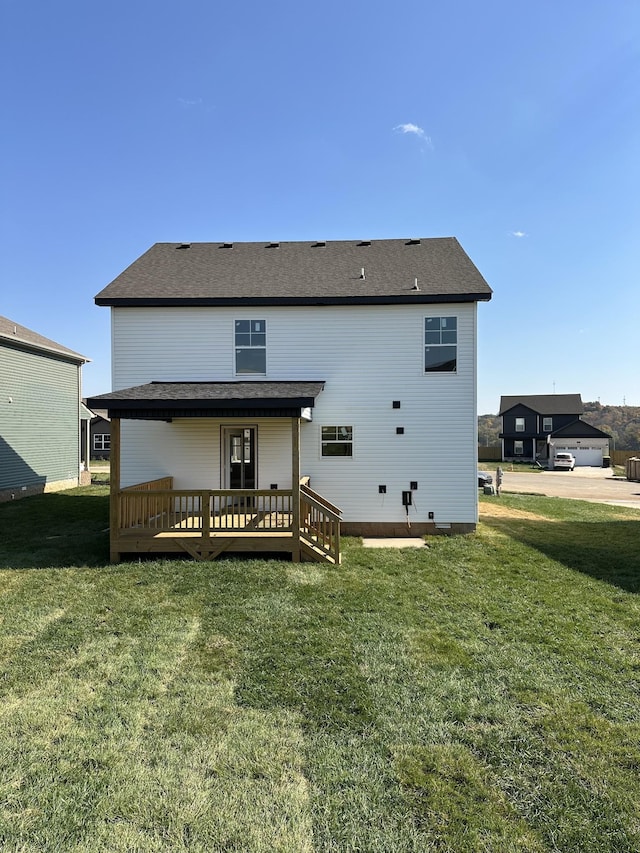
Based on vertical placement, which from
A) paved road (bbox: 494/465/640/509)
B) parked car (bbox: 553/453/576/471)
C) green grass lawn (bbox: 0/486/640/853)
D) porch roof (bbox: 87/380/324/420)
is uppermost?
porch roof (bbox: 87/380/324/420)

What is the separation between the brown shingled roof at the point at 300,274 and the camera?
10.6 metres

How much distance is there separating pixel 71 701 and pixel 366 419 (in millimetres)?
8022

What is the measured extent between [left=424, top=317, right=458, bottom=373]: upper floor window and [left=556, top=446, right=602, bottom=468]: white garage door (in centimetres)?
3579

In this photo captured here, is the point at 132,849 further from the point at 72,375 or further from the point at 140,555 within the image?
the point at 72,375

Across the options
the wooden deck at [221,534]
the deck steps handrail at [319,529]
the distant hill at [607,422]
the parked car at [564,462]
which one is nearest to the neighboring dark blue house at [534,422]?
the parked car at [564,462]

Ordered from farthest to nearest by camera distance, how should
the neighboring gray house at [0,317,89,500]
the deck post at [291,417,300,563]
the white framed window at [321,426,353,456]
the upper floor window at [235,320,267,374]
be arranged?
1. the neighboring gray house at [0,317,89,500]
2. the upper floor window at [235,320,267,374]
3. the white framed window at [321,426,353,456]
4. the deck post at [291,417,300,563]

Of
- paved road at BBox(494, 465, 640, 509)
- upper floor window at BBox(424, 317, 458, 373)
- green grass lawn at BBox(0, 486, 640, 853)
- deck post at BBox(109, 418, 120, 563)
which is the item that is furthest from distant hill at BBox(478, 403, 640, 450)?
green grass lawn at BBox(0, 486, 640, 853)

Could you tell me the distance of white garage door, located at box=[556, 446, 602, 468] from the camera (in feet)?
130

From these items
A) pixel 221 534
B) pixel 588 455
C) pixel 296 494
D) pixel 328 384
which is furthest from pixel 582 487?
pixel 221 534

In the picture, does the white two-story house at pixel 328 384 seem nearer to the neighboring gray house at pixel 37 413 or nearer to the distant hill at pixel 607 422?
the neighboring gray house at pixel 37 413

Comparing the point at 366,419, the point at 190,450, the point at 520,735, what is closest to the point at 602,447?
the point at 366,419

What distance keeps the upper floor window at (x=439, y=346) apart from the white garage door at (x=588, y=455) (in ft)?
117

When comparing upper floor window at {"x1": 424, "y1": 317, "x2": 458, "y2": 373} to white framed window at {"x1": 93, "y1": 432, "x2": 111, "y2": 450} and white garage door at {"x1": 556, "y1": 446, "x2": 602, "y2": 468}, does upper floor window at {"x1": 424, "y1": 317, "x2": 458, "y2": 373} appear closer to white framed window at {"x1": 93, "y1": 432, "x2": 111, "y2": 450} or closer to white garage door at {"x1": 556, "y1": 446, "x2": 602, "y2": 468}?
white framed window at {"x1": 93, "y1": 432, "x2": 111, "y2": 450}

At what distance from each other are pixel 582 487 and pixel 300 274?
2127 cm
